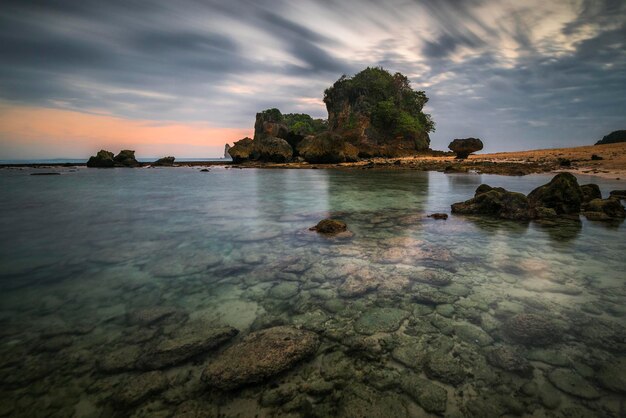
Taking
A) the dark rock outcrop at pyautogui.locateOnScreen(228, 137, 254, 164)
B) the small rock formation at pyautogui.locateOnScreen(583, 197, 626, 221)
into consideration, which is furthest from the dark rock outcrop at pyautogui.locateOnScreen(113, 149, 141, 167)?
the small rock formation at pyautogui.locateOnScreen(583, 197, 626, 221)

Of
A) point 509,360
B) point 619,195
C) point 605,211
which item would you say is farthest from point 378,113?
point 509,360

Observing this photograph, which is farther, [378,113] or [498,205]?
[378,113]

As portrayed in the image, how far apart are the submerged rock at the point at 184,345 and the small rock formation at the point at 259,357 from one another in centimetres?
26

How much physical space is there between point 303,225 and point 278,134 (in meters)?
46.4

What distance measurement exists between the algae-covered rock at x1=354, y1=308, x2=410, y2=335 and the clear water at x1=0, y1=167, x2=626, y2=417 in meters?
0.03

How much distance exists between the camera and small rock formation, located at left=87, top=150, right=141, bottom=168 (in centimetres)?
5928

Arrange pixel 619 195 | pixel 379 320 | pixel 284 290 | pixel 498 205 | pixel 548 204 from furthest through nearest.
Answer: pixel 619 195
pixel 548 204
pixel 498 205
pixel 284 290
pixel 379 320

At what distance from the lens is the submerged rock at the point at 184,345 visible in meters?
2.90

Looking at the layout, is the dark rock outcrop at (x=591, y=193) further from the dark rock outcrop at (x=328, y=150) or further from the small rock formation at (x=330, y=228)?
the dark rock outcrop at (x=328, y=150)

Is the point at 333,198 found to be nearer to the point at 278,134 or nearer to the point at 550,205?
the point at 550,205

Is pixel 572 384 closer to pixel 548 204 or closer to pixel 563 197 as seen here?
pixel 548 204

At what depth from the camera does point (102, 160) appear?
194 ft

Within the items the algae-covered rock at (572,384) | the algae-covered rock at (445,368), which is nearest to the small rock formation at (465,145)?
the algae-covered rock at (572,384)

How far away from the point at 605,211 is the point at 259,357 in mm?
11643
